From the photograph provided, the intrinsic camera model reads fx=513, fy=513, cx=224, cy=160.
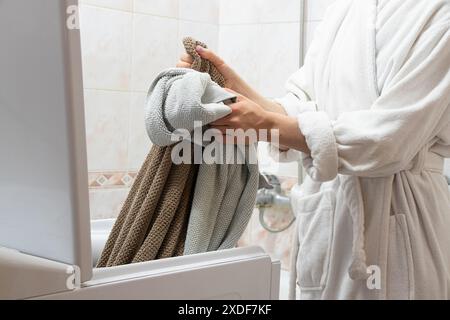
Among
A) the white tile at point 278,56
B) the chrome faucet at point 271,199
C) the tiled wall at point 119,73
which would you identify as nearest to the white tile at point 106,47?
the tiled wall at point 119,73

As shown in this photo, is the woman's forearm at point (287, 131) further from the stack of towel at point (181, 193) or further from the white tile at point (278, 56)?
the white tile at point (278, 56)

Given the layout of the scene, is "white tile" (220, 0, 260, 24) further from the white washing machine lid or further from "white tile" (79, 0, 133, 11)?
the white washing machine lid

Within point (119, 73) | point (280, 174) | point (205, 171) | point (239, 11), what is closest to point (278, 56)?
point (239, 11)

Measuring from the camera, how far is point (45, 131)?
437mm

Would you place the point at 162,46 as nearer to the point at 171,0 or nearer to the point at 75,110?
the point at 171,0

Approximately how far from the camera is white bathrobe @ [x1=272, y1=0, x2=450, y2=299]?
2.63 feet

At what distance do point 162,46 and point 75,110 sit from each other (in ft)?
4.50

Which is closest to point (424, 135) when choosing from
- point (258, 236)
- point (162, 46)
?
point (258, 236)

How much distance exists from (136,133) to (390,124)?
3.55 feet

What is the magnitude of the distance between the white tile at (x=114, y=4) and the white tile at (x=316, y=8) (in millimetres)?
574

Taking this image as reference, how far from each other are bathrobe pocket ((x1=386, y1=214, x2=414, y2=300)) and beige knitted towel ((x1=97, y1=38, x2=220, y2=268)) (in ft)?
1.28

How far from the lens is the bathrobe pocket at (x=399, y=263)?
866 mm

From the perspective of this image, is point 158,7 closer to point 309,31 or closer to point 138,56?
point 138,56

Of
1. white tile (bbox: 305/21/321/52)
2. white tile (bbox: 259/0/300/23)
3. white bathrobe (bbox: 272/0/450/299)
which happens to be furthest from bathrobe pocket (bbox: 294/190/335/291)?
white tile (bbox: 259/0/300/23)
